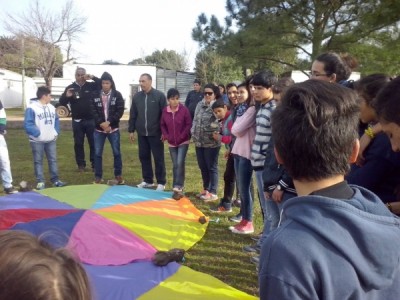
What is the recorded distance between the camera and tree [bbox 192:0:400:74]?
10.1 m

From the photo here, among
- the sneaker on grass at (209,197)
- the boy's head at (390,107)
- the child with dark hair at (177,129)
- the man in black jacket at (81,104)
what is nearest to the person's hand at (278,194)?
the boy's head at (390,107)

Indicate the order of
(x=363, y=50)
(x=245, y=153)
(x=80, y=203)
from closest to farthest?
1. (x=245, y=153)
2. (x=80, y=203)
3. (x=363, y=50)

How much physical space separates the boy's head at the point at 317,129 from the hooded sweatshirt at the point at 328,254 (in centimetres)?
13

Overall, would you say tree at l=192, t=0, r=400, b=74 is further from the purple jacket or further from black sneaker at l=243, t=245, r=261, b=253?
black sneaker at l=243, t=245, r=261, b=253

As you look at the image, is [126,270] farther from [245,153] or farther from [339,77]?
[339,77]

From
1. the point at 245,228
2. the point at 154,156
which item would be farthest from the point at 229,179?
the point at 154,156

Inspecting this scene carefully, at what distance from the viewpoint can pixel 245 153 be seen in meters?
4.32

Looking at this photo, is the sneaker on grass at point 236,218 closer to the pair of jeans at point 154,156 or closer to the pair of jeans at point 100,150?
the pair of jeans at point 154,156

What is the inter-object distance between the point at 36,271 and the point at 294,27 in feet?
38.2

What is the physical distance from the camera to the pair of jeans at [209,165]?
583 centimetres

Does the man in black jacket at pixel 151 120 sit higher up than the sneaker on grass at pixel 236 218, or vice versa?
the man in black jacket at pixel 151 120

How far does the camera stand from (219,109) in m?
5.66

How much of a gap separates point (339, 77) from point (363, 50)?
26.0 feet

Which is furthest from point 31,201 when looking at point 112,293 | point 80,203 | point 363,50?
point 363,50
